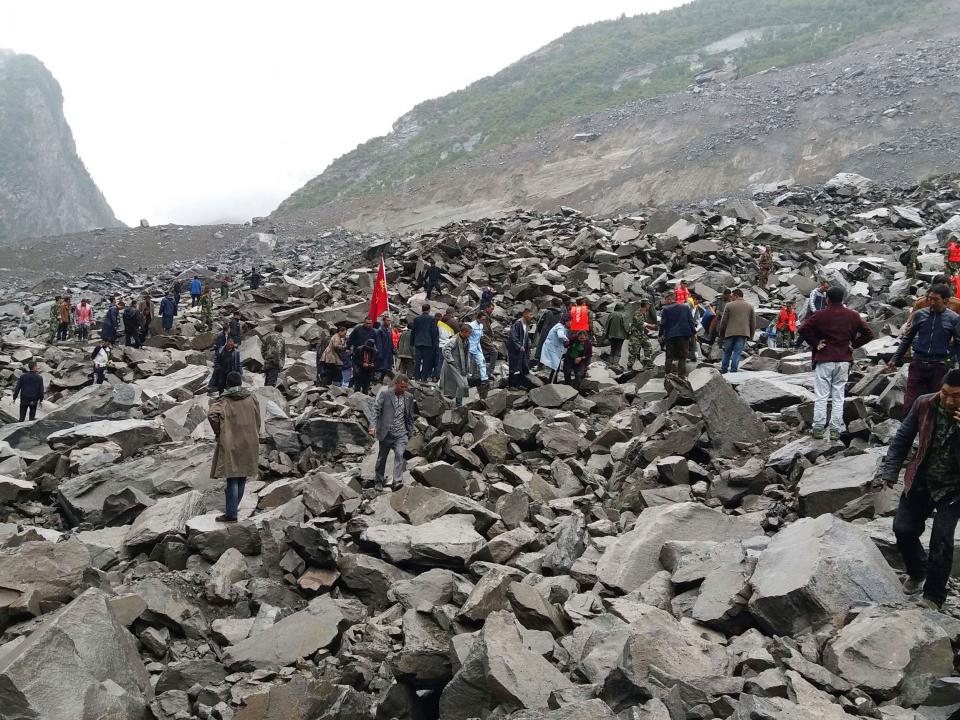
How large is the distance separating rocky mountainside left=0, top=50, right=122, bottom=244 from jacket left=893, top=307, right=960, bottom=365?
122 meters

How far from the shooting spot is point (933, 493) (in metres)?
4.45

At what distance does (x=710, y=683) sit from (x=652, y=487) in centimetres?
403

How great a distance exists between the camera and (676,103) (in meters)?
51.5

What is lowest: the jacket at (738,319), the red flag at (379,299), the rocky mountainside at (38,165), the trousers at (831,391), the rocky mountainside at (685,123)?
the trousers at (831,391)

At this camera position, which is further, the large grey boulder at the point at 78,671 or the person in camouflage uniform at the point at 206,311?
the person in camouflage uniform at the point at 206,311

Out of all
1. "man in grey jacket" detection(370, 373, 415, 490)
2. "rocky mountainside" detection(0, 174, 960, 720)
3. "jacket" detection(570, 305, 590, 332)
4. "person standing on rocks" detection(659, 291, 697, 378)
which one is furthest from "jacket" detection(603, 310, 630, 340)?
"man in grey jacket" detection(370, 373, 415, 490)

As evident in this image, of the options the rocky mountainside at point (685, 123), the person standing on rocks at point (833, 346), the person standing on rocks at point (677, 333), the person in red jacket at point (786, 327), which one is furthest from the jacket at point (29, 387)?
the rocky mountainside at point (685, 123)

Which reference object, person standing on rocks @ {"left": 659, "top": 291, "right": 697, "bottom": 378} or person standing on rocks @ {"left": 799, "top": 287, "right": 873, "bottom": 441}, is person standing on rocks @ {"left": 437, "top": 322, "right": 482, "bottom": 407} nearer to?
person standing on rocks @ {"left": 659, "top": 291, "right": 697, "bottom": 378}

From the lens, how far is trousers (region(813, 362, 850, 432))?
7211mm

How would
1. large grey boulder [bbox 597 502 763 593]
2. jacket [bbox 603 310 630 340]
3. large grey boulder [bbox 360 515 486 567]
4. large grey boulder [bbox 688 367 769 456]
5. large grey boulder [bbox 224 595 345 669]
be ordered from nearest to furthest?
large grey boulder [bbox 224 595 345 669]
large grey boulder [bbox 597 502 763 593]
large grey boulder [bbox 360 515 486 567]
large grey boulder [bbox 688 367 769 456]
jacket [bbox 603 310 630 340]

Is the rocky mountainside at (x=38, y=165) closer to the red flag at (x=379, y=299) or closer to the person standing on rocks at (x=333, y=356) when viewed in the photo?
the red flag at (x=379, y=299)

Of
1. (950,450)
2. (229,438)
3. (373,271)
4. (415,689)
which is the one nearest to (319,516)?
(229,438)

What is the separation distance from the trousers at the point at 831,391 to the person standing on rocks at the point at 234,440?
5.60 m

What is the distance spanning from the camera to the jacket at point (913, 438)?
14.7ft
